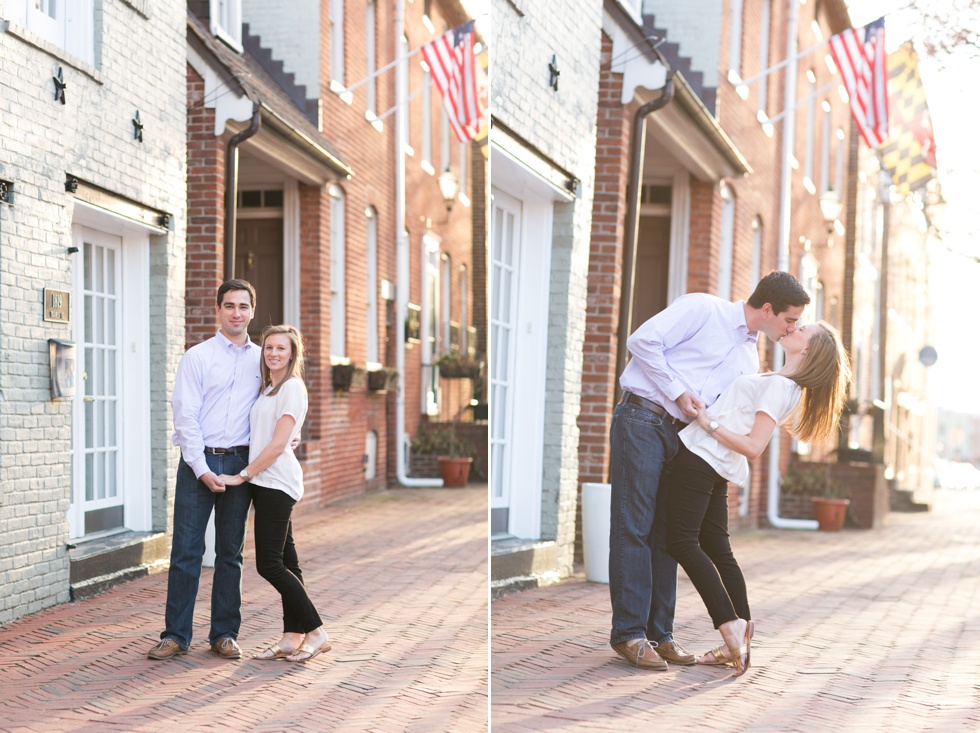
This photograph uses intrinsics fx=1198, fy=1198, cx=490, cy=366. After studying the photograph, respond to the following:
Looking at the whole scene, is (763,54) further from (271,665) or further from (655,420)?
(271,665)

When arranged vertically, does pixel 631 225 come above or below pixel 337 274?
above

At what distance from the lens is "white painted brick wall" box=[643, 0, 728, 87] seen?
9812 millimetres

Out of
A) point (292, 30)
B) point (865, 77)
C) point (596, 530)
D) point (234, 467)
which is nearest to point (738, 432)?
point (234, 467)

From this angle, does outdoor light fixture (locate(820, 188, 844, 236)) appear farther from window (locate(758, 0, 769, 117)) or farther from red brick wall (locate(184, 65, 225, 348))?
red brick wall (locate(184, 65, 225, 348))

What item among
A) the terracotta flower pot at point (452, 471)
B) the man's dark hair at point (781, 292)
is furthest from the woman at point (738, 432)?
the terracotta flower pot at point (452, 471)

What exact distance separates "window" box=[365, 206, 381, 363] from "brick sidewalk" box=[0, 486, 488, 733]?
3296 mm

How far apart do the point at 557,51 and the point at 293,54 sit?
201cm

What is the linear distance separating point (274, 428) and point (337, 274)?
15.4 ft

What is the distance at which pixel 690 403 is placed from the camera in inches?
179

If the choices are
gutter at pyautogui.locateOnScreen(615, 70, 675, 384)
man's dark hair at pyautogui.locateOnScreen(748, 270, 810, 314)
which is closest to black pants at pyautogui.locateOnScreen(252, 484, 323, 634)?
man's dark hair at pyautogui.locateOnScreen(748, 270, 810, 314)

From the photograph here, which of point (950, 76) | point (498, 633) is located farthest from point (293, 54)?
point (950, 76)

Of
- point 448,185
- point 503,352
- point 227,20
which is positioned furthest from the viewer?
point 448,185

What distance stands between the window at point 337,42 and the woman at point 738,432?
4.41m

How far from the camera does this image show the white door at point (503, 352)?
6691 mm
